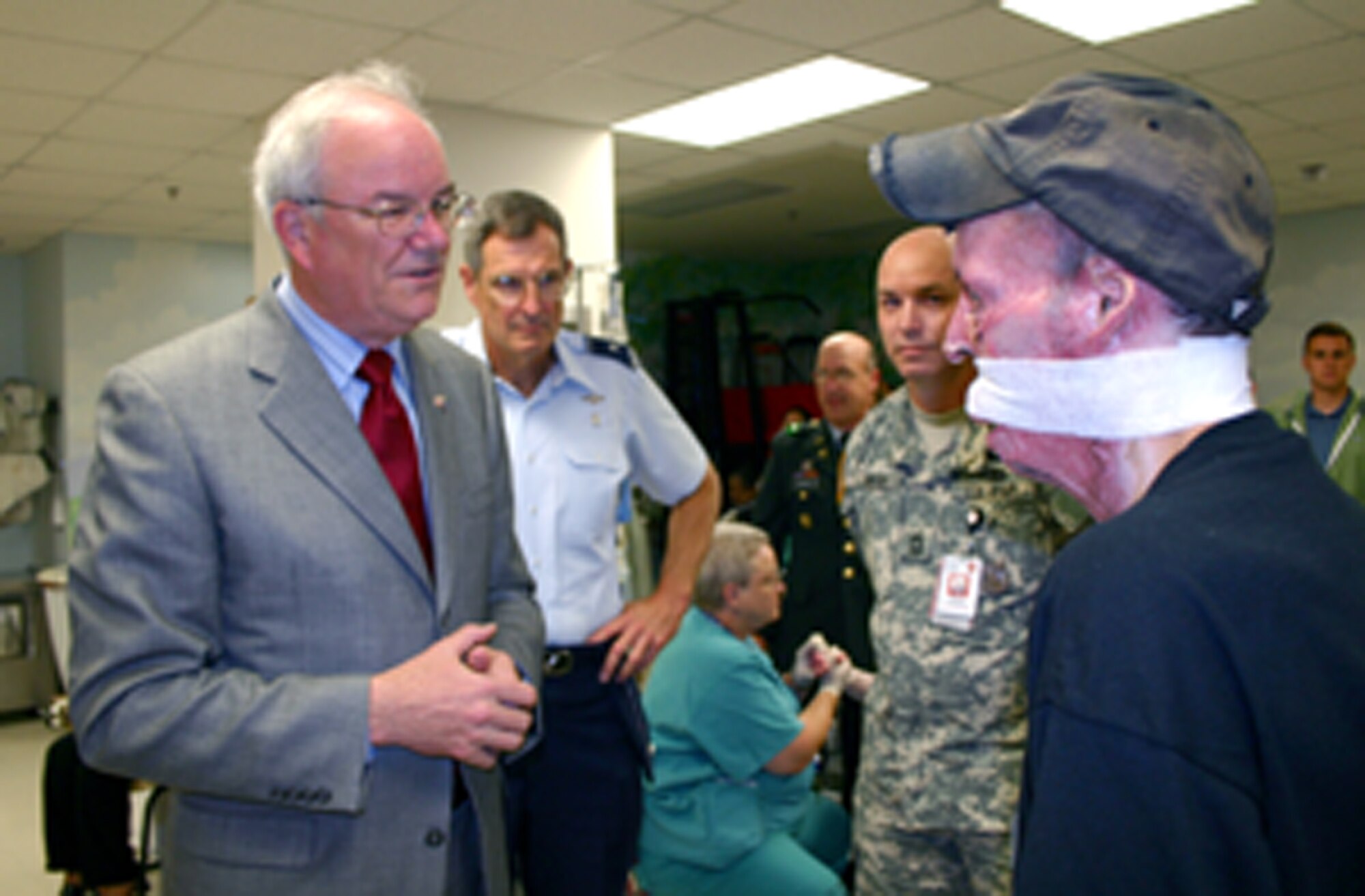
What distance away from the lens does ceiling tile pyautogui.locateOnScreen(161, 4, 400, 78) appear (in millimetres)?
Answer: 3564

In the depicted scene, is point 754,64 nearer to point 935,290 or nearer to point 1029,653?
point 935,290

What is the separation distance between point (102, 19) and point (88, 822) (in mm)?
2689

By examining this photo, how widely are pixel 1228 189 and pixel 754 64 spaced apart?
3.95 meters

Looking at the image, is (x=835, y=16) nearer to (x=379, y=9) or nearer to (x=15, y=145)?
(x=379, y=9)

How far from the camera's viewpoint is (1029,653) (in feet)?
2.36

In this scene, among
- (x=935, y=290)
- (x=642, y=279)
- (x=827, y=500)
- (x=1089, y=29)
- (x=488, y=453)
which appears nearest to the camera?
(x=488, y=453)

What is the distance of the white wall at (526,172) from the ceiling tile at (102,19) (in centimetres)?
116

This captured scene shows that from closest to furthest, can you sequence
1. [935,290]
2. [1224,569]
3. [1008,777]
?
1. [1224,569]
2. [1008,777]
3. [935,290]

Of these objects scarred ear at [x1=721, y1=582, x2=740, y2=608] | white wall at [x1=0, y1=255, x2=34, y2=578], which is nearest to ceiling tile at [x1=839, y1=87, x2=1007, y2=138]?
scarred ear at [x1=721, y1=582, x2=740, y2=608]

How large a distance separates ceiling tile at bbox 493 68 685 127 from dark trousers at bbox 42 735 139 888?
3211mm

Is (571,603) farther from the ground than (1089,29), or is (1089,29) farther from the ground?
(1089,29)

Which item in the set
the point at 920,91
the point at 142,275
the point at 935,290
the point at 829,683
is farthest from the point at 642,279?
the point at 935,290

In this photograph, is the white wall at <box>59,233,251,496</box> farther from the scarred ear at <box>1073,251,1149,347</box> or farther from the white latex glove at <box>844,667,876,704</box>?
the scarred ear at <box>1073,251,1149,347</box>

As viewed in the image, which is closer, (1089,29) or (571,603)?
(571,603)
